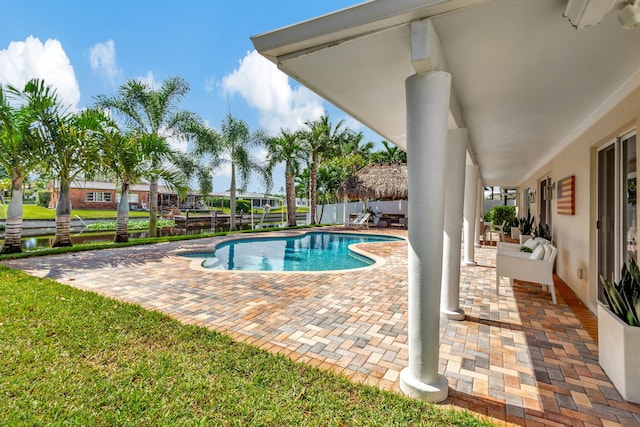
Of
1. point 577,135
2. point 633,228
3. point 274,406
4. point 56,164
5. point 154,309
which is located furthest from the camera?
point 56,164

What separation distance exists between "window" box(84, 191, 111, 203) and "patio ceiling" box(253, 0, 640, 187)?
44.2 meters

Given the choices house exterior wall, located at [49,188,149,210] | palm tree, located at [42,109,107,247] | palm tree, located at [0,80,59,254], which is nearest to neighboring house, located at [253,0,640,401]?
palm tree, located at [42,109,107,247]

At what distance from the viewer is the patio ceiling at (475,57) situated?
2.37 metres

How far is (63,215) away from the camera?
417 inches

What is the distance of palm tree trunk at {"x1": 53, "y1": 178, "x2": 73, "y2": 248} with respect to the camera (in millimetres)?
10438

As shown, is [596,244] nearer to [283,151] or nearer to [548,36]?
[548,36]

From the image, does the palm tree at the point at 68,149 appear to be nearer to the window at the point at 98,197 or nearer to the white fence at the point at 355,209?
the white fence at the point at 355,209

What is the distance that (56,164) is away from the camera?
10.1 m

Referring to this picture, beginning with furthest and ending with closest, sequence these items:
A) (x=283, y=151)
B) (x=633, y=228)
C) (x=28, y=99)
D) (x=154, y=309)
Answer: (x=283, y=151)
(x=28, y=99)
(x=154, y=309)
(x=633, y=228)

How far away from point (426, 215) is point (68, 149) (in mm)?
12070

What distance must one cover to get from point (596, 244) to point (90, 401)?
690 cm

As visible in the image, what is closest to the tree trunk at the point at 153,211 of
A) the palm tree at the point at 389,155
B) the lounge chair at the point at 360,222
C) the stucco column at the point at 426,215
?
the lounge chair at the point at 360,222

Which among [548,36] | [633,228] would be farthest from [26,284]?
[633,228]

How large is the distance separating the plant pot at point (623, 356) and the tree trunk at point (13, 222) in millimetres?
14074
